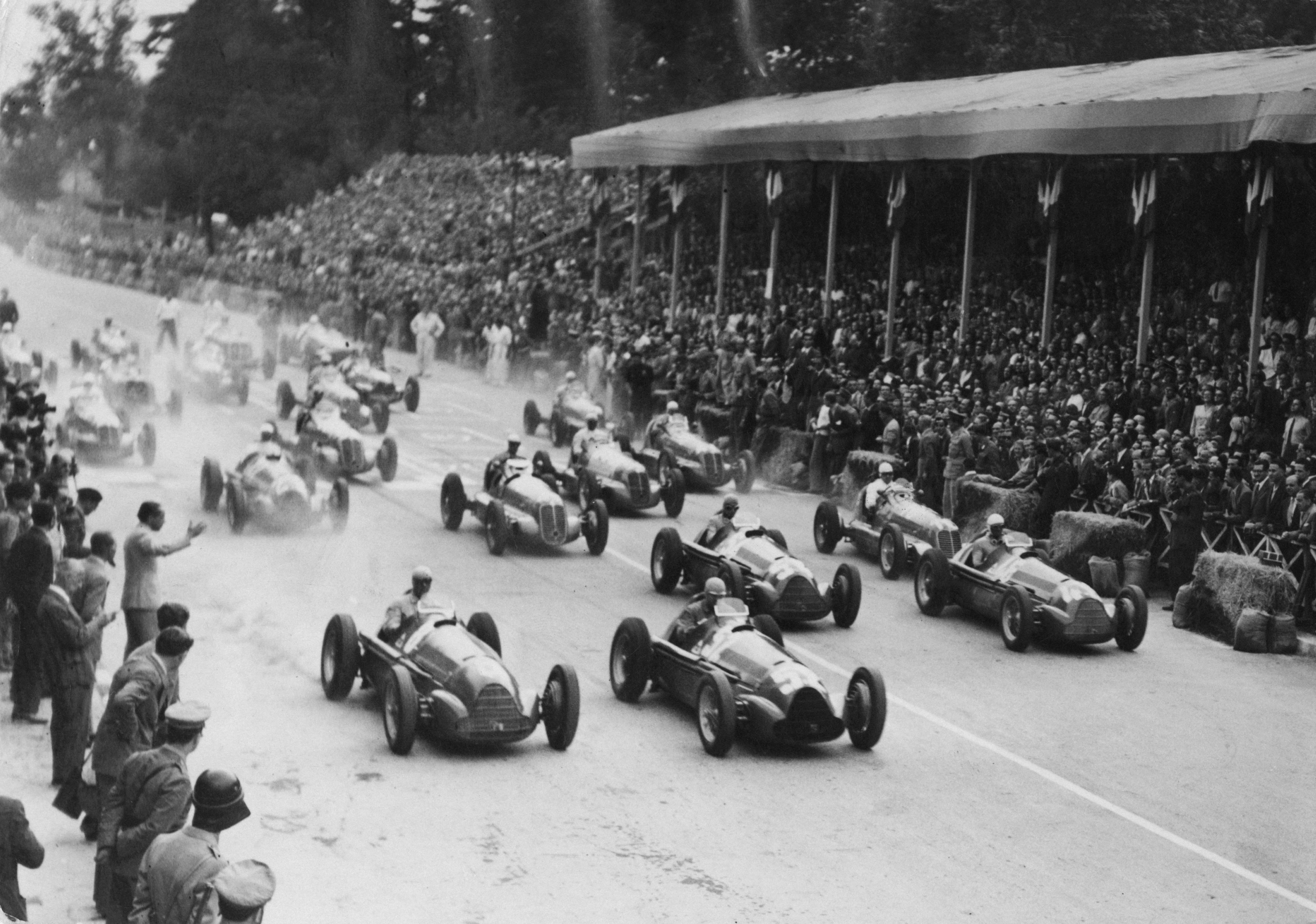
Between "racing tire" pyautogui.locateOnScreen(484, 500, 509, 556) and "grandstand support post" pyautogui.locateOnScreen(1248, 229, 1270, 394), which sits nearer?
"racing tire" pyautogui.locateOnScreen(484, 500, 509, 556)

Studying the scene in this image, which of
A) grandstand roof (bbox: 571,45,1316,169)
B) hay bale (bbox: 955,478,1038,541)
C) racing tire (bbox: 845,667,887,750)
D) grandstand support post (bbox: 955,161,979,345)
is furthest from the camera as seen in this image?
grandstand support post (bbox: 955,161,979,345)

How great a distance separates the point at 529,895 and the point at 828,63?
39.6 metres

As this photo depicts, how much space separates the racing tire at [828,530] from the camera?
2144 cm

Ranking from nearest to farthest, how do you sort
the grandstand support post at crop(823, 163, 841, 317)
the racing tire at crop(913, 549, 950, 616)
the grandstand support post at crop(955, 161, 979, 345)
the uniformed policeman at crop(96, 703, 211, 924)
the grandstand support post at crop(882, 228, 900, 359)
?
the uniformed policeman at crop(96, 703, 211, 924) → the racing tire at crop(913, 549, 950, 616) → the grandstand support post at crop(955, 161, 979, 345) → the grandstand support post at crop(882, 228, 900, 359) → the grandstand support post at crop(823, 163, 841, 317)

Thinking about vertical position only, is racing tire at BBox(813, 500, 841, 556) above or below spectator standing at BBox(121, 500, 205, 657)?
below

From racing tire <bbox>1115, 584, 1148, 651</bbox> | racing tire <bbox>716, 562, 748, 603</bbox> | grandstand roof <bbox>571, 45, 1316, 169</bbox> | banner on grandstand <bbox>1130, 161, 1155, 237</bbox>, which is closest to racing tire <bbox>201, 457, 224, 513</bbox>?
racing tire <bbox>716, 562, 748, 603</bbox>

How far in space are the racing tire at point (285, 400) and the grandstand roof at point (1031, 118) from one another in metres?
10.1

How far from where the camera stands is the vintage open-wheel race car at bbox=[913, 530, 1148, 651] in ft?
56.2

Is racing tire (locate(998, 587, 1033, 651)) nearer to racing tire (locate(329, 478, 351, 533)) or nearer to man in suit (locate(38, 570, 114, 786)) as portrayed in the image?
racing tire (locate(329, 478, 351, 533))

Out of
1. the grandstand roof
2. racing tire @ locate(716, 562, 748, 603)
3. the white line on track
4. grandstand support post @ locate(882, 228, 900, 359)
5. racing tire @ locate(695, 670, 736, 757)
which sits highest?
the grandstand roof

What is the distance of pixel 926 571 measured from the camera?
18.6 m

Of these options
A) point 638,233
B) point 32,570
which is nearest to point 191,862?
point 32,570

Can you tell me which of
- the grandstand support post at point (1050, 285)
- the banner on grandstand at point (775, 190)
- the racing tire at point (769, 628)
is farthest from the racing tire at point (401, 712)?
the banner on grandstand at point (775, 190)

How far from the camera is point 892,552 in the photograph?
2036 centimetres
